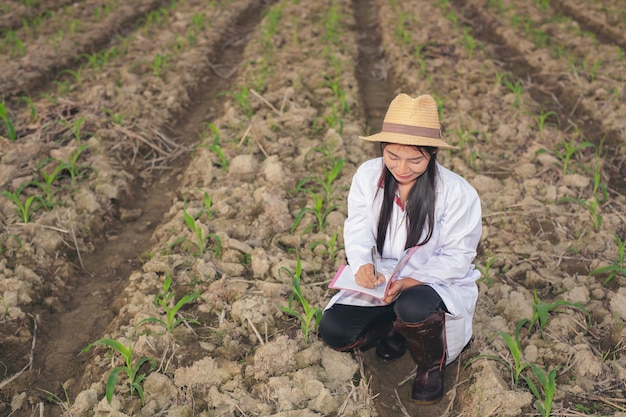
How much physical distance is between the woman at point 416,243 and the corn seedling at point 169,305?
0.68 metres

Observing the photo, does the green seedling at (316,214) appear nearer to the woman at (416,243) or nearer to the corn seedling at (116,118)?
the woman at (416,243)

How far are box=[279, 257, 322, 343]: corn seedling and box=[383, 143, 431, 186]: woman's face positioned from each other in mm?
763

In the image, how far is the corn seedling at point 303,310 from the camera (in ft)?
8.96

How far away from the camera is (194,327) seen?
2.90m

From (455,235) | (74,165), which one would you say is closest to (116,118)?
(74,165)

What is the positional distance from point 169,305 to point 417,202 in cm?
137

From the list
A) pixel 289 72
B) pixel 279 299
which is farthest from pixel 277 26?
pixel 279 299

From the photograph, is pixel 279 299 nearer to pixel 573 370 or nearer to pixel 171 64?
pixel 573 370

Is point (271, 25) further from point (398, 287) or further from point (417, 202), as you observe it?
point (398, 287)

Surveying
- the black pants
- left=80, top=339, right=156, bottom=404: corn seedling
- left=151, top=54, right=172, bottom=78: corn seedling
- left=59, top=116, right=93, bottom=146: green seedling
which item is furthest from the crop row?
left=59, top=116, right=93, bottom=146: green seedling

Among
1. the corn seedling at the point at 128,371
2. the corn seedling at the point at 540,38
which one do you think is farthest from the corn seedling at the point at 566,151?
the corn seedling at the point at 128,371

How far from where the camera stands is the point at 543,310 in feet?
8.90

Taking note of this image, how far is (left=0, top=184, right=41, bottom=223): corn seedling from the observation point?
11.8 feet

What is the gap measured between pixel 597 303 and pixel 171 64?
487 cm
